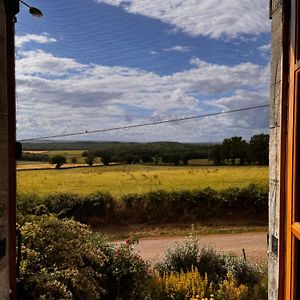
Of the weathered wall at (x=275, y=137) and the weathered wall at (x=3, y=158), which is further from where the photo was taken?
the weathered wall at (x=275, y=137)

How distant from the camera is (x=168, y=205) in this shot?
13.4 m

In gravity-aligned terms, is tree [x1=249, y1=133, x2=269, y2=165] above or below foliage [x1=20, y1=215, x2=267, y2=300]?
above

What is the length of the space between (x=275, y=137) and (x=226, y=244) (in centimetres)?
932

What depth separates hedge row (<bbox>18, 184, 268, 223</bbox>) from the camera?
12.6 meters

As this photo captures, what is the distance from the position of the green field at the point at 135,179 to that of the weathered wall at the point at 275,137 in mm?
10609

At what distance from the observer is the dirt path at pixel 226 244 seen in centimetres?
923

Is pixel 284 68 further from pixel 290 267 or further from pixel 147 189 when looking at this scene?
pixel 147 189

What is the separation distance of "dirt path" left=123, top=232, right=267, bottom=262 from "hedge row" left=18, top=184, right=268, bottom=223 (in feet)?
5.34

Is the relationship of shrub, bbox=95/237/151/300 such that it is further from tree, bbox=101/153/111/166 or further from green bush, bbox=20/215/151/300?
tree, bbox=101/153/111/166

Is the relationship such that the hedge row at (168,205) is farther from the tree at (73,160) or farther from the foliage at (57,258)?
the foliage at (57,258)

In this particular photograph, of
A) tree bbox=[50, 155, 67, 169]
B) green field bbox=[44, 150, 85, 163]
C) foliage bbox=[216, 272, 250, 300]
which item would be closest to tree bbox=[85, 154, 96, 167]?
green field bbox=[44, 150, 85, 163]

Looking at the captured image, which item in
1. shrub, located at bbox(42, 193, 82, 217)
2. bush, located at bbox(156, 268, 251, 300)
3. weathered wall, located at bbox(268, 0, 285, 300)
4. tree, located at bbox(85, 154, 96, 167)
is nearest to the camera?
weathered wall, located at bbox(268, 0, 285, 300)

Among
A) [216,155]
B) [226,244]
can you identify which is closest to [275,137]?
[226,244]

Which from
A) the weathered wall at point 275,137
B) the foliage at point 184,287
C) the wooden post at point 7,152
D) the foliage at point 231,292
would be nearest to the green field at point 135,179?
the foliage at point 184,287
